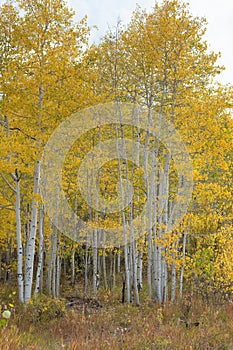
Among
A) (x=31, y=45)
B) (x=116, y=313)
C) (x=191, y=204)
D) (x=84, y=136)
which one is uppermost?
(x=31, y=45)

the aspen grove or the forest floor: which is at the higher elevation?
the aspen grove

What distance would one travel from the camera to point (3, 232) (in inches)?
537

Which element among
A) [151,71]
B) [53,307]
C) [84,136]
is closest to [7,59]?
[84,136]

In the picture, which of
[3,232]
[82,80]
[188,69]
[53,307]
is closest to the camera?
[53,307]

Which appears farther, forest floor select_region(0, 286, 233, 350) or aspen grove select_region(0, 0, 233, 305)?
aspen grove select_region(0, 0, 233, 305)

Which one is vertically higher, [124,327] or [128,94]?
[128,94]

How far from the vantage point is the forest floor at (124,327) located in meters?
5.79

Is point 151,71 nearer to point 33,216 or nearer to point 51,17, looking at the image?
point 51,17

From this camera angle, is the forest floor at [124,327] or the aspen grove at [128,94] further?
the aspen grove at [128,94]

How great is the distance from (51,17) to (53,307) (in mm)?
6834

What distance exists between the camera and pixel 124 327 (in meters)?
7.41

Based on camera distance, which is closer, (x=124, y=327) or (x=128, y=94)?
(x=124, y=327)

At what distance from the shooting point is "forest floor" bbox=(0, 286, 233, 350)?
5.79m

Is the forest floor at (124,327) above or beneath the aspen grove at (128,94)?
beneath
